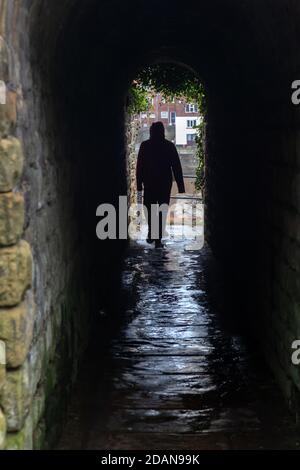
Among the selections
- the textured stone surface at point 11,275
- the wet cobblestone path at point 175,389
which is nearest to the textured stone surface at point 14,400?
the textured stone surface at point 11,275

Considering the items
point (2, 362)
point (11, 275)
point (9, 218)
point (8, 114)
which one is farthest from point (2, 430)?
point (8, 114)

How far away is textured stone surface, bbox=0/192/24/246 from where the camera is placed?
274cm

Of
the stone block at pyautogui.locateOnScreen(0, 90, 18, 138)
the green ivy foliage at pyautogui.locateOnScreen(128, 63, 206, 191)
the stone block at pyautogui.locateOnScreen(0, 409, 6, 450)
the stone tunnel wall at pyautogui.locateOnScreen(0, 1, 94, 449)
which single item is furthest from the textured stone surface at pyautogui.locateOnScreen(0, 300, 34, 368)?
the green ivy foliage at pyautogui.locateOnScreen(128, 63, 206, 191)

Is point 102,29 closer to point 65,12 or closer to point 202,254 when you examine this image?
point 65,12

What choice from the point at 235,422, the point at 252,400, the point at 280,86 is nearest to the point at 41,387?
the point at 235,422

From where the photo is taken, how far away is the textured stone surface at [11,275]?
2787mm

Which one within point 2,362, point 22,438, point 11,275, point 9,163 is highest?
point 9,163

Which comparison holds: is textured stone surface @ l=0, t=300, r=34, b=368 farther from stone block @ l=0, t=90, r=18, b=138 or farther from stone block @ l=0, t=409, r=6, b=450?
stone block @ l=0, t=90, r=18, b=138

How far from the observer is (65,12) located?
3973 mm

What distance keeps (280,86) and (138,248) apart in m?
6.22

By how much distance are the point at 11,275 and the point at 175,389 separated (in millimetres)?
2273

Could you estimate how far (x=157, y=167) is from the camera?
985 centimetres

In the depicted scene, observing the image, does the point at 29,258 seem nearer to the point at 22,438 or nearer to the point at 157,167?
the point at 22,438

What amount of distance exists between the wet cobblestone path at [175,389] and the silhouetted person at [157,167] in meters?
3.21
